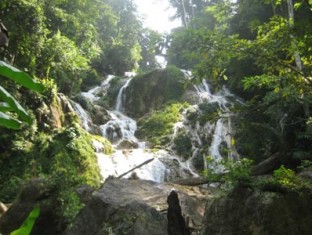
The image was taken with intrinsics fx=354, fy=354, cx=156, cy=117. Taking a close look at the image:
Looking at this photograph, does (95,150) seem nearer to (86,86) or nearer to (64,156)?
(64,156)

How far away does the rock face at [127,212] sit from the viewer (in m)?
6.80

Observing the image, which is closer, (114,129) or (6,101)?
(6,101)

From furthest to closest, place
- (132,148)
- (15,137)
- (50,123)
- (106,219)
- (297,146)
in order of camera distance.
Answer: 1. (132,148)
2. (50,123)
3. (15,137)
4. (297,146)
5. (106,219)

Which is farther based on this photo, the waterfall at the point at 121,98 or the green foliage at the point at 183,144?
the waterfall at the point at 121,98

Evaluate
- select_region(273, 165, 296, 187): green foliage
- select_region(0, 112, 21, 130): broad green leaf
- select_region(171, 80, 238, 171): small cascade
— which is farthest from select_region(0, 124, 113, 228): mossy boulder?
select_region(0, 112, 21, 130): broad green leaf

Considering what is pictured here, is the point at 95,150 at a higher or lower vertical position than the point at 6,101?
higher

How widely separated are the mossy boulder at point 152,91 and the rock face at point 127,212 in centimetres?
1356

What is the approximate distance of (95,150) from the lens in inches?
567

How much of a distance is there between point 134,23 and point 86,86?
9705 millimetres

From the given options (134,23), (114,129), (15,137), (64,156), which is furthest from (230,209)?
(134,23)

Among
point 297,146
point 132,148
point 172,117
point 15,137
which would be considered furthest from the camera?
point 172,117

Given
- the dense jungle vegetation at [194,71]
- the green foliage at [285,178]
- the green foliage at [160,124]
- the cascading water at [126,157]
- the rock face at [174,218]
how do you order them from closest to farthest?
the dense jungle vegetation at [194,71] < the green foliage at [285,178] < the rock face at [174,218] < the cascading water at [126,157] < the green foliage at [160,124]

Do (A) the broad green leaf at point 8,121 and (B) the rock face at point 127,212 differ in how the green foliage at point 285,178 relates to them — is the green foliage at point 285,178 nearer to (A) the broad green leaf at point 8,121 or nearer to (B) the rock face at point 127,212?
(B) the rock face at point 127,212

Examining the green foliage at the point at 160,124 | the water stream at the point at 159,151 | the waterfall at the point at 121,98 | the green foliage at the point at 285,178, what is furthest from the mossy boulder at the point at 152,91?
the green foliage at the point at 285,178
